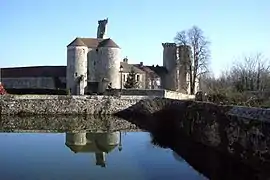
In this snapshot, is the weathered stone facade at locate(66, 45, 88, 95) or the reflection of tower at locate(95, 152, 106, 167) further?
the weathered stone facade at locate(66, 45, 88, 95)

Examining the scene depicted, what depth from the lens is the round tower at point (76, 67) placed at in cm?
5044

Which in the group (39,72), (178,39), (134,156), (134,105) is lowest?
(134,156)

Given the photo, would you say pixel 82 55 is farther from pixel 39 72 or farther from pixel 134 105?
pixel 134 105

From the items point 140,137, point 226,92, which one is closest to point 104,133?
point 140,137

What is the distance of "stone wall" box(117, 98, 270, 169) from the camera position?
1235 centimetres

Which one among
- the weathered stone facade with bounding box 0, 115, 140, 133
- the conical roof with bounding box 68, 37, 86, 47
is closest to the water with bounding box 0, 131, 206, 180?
the weathered stone facade with bounding box 0, 115, 140, 133

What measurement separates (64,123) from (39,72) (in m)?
30.7

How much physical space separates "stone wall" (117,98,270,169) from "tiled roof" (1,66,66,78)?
98.8 feet

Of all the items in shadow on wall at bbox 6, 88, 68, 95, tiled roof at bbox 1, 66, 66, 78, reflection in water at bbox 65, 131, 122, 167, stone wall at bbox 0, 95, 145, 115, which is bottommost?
reflection in water at bbox 65, 131, 122, 167

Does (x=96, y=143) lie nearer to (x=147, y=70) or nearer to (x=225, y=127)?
(x=225, y=127)

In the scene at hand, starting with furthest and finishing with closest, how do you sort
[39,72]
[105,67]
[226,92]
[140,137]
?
[39,72], [105,67], [226,92], [140,137]

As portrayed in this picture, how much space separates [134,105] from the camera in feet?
120

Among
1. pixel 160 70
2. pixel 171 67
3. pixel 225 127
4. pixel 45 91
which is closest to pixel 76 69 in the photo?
pixel 45 91

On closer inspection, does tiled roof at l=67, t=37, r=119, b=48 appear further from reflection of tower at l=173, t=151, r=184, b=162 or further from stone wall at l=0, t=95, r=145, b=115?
reflection of tower at l=173, t=151, r=184, b=162
